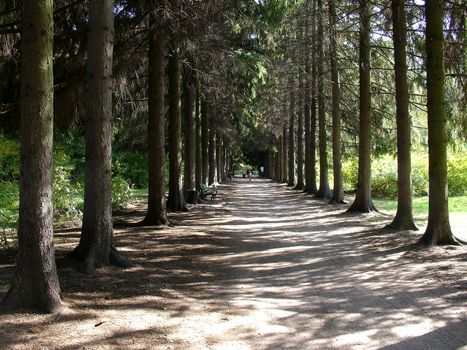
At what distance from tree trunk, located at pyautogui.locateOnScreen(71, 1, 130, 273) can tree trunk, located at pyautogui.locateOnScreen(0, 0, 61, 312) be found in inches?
100.0

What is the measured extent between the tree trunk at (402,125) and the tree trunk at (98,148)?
24.3ft

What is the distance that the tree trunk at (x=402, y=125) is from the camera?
13.1 m

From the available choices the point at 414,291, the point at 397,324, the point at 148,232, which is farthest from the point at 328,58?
the point at 397,324

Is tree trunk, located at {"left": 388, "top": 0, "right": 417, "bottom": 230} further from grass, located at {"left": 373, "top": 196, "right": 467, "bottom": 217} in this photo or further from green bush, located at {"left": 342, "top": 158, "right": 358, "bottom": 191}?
green bush, located at {"left": 342, "top": 158, "right": 358, "bottom": 191}

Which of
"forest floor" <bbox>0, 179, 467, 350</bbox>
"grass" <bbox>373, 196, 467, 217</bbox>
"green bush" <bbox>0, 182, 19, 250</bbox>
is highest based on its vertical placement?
"green bush" <bbox>0, 182, 19, 250</bbox>

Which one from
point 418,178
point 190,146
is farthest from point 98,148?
point 418,178

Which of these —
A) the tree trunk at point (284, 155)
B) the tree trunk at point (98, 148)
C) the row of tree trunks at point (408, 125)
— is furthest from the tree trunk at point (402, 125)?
the tree trunk at point (284, 155)

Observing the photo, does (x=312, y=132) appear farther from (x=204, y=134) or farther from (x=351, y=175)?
(x=204, y=134)

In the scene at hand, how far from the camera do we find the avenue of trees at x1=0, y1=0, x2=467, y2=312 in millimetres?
5840

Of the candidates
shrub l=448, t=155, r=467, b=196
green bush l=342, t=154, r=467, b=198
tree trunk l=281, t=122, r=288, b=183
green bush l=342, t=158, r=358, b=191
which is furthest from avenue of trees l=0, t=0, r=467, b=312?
tree trunk l=281, t=122, r=288, b=183

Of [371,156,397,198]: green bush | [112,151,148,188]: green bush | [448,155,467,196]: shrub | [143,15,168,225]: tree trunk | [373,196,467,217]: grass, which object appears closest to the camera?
[143,15,168,225]: tree trunk

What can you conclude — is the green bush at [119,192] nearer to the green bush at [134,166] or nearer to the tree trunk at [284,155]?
the green bush at [134,166]

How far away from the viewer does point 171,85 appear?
1756 centimetres

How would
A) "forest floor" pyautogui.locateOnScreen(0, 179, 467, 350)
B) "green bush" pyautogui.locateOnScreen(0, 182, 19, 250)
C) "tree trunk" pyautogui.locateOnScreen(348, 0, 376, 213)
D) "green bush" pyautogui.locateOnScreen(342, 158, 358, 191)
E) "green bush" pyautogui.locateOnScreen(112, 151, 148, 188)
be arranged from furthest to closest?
"green bush" pyautogui.locateOnScreen(112, 151, 148, 188) → "green bush" pyautogui.locateOnScreen(342, 158, 358, 191) → "tree trunk" pyautogui.locateOnScreen(348, 0, 376, 213) → "green bush" pyautogui.locateOnScreen(0, 182, 19, 250) → "forest floor" pyautogui.locateOnScreen(0, 179, 467, 350)
